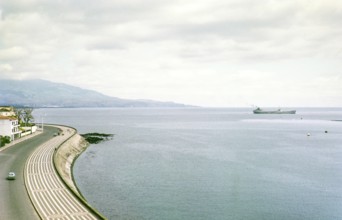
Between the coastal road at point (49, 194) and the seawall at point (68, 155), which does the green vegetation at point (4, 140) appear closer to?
the seawall at point (68, 155)

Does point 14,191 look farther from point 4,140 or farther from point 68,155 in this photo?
point 4,140

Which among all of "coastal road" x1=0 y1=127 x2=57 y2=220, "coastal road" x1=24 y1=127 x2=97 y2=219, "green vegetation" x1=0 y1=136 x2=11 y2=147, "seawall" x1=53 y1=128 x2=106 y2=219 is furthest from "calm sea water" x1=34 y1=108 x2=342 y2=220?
"green vegetation" x1=0 y1=136 x2=11 y2=147

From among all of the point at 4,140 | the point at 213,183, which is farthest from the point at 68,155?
the point at 213,183

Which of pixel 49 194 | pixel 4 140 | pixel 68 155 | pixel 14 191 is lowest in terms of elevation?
pixel 68 155

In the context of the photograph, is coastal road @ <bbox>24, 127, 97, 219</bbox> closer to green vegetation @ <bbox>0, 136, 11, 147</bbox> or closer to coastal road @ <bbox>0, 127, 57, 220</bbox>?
coastal road @ <bbox>0, 127, 57, 220</bbox>

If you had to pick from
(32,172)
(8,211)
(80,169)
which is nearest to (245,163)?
(80,169)

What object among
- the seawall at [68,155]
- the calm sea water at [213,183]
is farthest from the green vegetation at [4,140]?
the calm sea water at [213,183]

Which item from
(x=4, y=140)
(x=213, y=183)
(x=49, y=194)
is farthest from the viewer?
(x=4, y=140)
